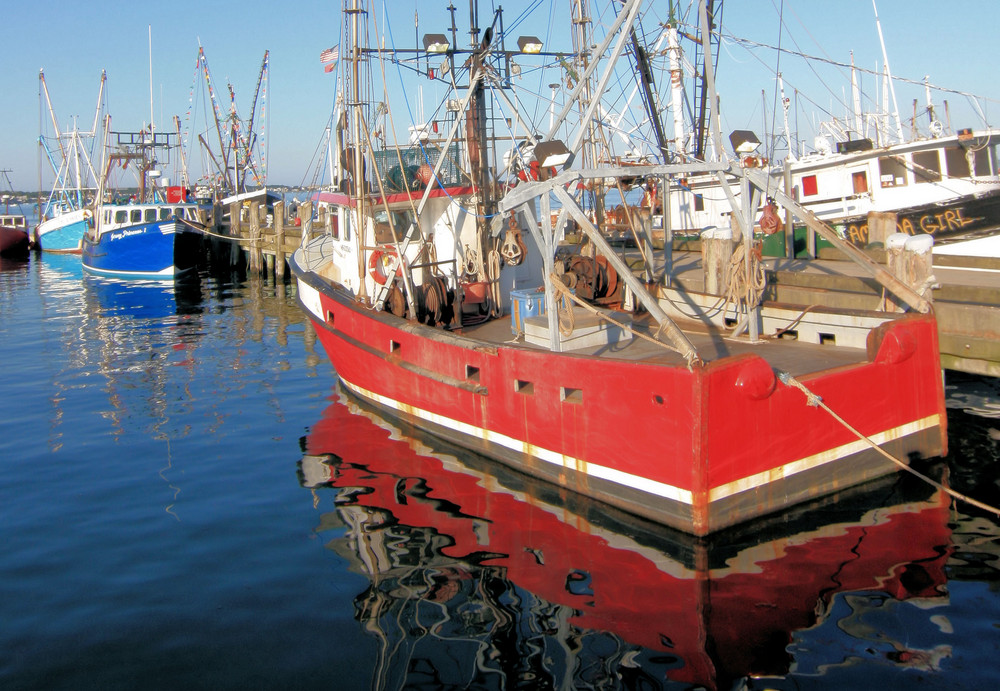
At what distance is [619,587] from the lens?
671 centimetres

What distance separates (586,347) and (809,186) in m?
14.7

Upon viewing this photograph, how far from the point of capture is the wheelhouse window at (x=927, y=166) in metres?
18.8

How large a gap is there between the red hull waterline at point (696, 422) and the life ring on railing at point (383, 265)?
213 centimetres

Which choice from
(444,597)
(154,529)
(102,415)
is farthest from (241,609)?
(102,415)

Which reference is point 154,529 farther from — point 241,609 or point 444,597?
point 444,597

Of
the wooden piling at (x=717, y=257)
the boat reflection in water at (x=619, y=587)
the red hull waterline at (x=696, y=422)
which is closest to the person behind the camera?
the boat reflection in water at (x=619, y=587)

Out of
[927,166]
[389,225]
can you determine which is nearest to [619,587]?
[389,225]

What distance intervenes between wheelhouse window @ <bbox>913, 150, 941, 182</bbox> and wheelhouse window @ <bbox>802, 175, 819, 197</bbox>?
2.50m

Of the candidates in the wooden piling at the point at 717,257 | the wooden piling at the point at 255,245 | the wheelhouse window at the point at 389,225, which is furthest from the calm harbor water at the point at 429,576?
the wooden piling at the point at 255,245

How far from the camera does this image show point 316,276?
47.9ft

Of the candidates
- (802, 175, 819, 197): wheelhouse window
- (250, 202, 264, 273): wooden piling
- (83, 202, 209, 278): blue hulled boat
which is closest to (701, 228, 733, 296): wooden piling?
(802, 175, 819, 197): wheelhouse window

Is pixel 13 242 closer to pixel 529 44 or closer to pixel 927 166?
pixel 529 44

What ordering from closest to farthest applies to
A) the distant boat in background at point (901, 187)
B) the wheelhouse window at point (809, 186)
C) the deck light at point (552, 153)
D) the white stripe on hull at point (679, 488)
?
the white stripe on hull at point (679, 488), the deck light at point (552, 153), the distant boat in background at point (901, 187), the wheelhouse window at point (809, 186)

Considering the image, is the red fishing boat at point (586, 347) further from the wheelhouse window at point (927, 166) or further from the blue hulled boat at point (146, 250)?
the blue hulled boat at point (146, 250)
